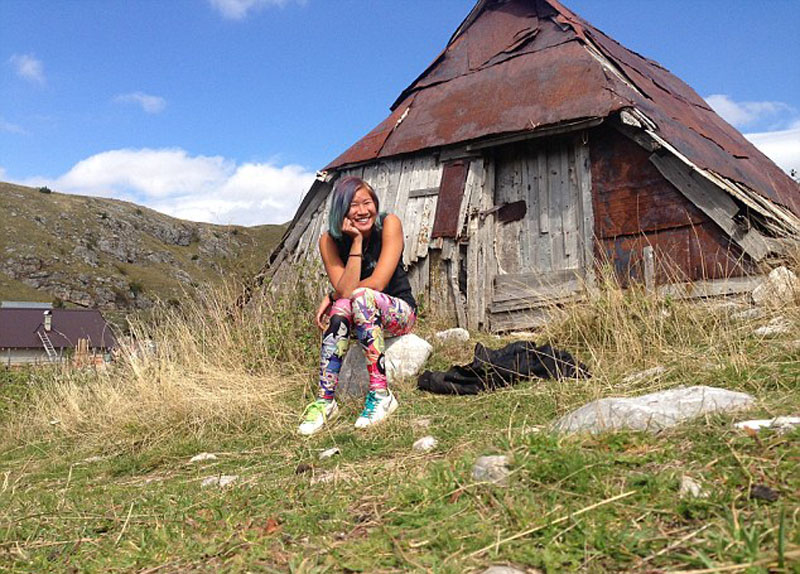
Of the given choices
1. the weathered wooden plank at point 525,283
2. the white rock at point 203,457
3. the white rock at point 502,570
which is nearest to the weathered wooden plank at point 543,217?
the weathered wooden plank at point 525,283

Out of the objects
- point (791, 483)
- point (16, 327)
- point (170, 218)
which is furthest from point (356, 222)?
point (170, 218)

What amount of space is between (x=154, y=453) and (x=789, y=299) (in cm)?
437

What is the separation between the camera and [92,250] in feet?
237

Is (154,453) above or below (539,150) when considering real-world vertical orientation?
below

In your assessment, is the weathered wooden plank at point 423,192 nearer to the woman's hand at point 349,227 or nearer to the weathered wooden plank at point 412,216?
the weathered wooden plank at point 412,216

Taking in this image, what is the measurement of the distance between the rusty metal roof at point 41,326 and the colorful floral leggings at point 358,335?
30572mm

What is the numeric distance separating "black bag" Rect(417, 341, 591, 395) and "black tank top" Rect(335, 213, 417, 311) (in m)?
0.64

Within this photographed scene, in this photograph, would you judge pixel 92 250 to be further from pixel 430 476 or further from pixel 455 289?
pixel 430 476

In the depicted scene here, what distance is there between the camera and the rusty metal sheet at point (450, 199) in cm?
793

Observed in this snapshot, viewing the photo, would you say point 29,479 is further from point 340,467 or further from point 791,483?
point 791,483

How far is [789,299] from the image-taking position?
14.3ft

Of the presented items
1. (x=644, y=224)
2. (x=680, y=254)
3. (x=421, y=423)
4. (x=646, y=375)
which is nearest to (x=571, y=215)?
(x=644, y=224)

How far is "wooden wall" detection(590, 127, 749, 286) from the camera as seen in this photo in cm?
649

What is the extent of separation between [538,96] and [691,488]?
6.76m
